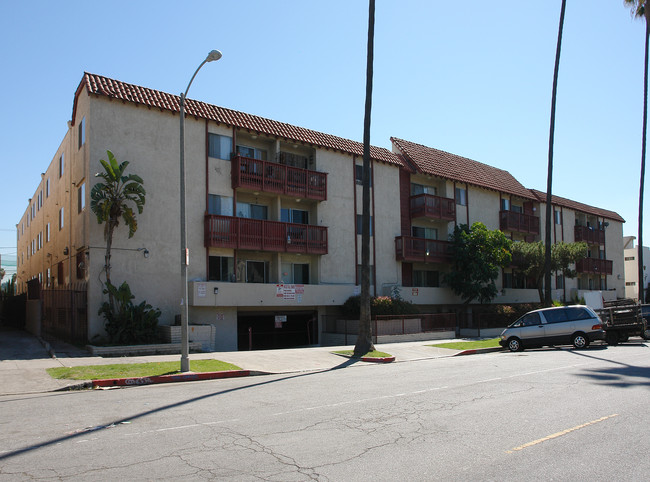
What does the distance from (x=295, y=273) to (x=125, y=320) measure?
10090 mm

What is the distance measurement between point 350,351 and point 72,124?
17102mm

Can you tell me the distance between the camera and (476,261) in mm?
32500

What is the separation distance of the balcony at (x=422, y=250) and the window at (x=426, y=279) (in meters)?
1.53

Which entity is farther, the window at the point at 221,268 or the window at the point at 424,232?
the window at the point at 424,232

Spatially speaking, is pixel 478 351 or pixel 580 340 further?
pixel 478 351

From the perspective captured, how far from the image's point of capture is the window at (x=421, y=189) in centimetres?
3462

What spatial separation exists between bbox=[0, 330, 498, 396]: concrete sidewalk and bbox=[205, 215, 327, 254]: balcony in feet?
19.5

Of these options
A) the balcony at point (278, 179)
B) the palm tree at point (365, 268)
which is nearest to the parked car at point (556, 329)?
the palm tree at point (365, 268)

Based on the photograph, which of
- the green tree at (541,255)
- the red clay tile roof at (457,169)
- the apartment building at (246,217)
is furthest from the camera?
the green tree at (541,255)

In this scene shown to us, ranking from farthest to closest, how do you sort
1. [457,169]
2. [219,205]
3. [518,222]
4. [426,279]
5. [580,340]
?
1. [518,222]
2. [457,169]
3. [426,279]
4. [219,205]
5. [580,340]

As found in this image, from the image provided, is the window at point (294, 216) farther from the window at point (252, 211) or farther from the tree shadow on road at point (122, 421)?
the tree shadow on road at point (122, 421)

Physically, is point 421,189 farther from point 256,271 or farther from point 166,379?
point 166,379

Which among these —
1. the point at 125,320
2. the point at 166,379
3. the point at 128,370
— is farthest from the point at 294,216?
the point at 166,379

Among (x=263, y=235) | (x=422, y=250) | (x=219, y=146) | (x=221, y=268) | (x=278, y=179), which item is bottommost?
(x=221, y=268)
